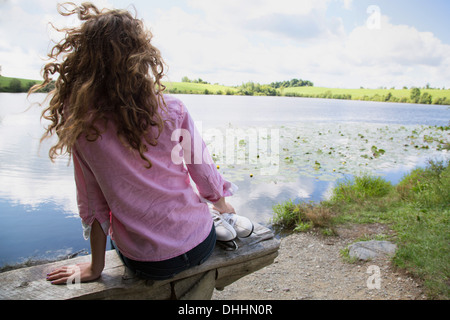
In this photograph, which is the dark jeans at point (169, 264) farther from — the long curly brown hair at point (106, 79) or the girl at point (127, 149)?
the long curly brown hair at point (106, 79)

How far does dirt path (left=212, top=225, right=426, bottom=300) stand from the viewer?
220 centimetres

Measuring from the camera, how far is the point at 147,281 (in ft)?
4.02

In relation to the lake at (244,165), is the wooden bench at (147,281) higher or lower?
higher

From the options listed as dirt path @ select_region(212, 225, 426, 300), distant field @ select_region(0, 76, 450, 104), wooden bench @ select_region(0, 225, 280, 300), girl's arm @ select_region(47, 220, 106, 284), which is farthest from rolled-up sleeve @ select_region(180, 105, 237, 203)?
distant field @ select_region(0, 76, 450, 104)

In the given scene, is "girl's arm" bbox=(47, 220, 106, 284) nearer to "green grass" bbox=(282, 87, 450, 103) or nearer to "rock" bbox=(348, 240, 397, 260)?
"rock" bbox=(348, 240, 397, 260)

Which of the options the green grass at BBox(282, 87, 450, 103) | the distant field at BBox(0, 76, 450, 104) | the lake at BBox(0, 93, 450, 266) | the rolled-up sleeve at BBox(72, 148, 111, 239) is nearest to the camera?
the rolled-up sleeve at BBox(72, 148, 111, 239)

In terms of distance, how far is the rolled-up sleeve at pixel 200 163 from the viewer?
118 centimetres

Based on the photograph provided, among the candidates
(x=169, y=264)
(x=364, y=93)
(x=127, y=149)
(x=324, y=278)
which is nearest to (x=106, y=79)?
(x=127, y=149)

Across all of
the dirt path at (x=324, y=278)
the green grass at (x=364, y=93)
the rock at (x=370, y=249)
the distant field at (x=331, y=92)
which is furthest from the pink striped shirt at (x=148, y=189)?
the green grass at (x=364, y=93)

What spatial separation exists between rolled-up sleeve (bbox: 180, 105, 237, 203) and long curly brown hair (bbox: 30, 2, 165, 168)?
13cm

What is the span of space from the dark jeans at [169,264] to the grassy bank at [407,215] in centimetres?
156
